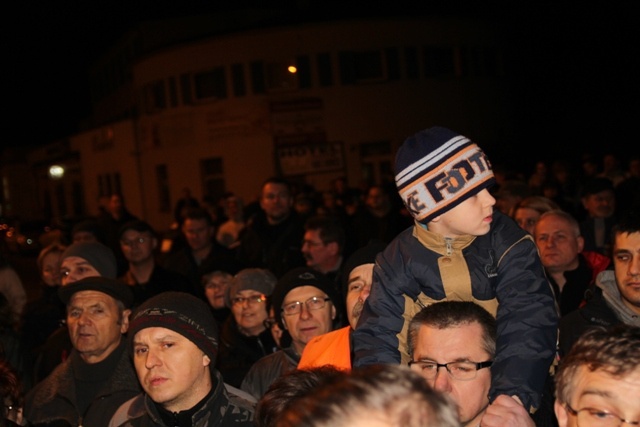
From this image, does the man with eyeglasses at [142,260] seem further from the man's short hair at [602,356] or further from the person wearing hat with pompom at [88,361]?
the man's short hair at [602,356]

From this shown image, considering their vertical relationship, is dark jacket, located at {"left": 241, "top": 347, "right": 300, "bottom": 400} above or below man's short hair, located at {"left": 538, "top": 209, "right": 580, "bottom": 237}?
below

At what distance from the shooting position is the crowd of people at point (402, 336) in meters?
2.74

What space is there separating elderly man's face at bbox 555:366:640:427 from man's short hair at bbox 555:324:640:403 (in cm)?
1

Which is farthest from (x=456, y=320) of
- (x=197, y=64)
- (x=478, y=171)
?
(x=197, y=64)

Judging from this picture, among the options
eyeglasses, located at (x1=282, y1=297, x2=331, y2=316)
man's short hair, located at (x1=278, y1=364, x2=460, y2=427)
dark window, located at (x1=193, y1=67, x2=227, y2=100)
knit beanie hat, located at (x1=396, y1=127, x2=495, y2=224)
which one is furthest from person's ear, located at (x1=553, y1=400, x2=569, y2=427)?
dark window, located at (x1=193, y1=67, x2=227, y2=100)

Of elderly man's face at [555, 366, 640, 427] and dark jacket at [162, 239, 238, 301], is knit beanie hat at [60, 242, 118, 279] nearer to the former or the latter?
dark jacket at [162, 239, 238, 301]

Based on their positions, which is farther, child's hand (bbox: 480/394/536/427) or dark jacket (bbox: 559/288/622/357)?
dark jacket (bbox: 559/288/622/357)

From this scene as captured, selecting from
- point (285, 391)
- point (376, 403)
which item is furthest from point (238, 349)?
point (376, 403)

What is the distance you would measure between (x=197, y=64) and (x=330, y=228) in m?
32.2

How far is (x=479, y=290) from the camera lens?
3537 mm

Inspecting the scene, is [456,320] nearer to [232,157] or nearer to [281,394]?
[281,394]

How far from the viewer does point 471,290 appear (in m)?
3.54

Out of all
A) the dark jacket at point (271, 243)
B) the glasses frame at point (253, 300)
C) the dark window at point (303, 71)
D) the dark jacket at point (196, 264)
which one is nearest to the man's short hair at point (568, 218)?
the glasses frame at point (253, 300)

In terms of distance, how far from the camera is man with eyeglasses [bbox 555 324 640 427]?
2.68 metres
